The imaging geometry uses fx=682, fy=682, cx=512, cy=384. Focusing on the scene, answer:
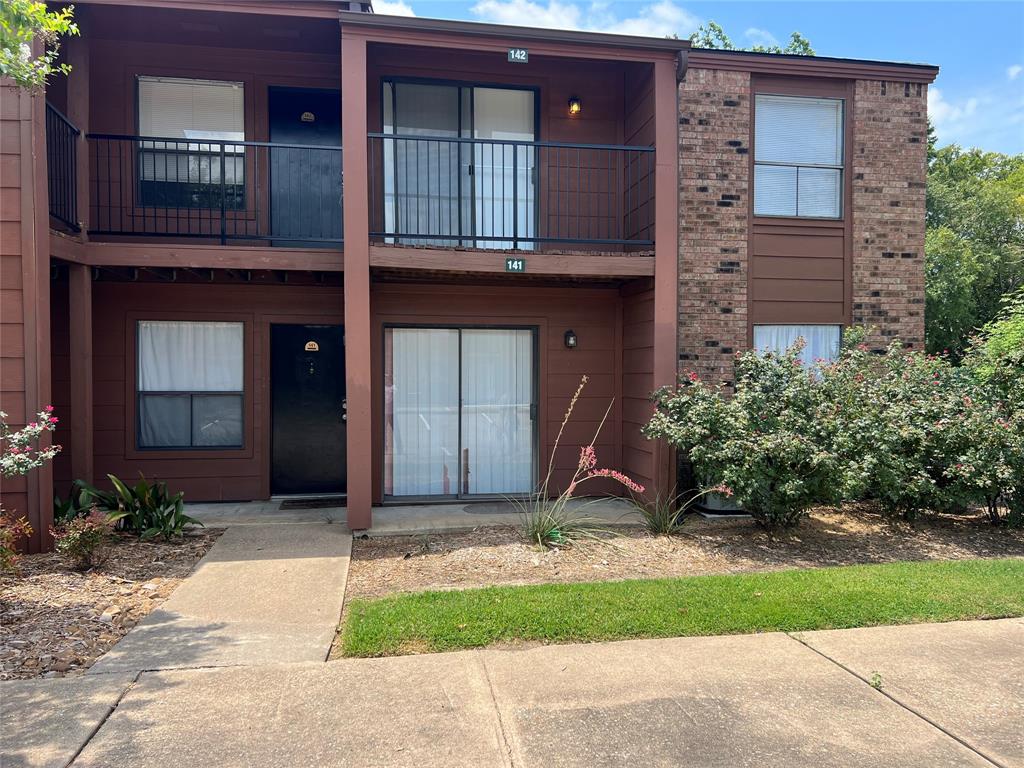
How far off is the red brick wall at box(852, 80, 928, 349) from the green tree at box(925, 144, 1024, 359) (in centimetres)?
1175

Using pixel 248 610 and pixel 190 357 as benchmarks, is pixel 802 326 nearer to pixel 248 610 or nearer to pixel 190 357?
pixel 248 610

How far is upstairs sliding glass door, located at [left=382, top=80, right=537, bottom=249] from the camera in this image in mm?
8336

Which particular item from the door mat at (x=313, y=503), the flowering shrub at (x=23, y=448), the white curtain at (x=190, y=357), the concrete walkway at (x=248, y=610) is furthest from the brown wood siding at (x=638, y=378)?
the flowering shrub at (x=23, y=448)

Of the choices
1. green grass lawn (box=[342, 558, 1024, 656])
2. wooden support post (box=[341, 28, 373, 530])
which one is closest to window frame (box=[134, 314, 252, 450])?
wooden support post (box=[341, 28, 373, 530])

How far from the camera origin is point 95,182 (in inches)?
310

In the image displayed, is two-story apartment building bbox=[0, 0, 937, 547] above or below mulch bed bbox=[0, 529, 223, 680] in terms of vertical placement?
above

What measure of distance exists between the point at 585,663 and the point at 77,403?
230 inches

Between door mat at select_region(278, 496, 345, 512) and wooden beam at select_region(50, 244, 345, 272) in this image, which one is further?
door mat at select_region(278, 496, 345, 512)

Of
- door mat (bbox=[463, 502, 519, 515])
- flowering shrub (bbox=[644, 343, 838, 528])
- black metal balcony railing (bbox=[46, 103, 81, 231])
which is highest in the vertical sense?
black metal balcony railing (bbox=[46, 103, 81, 231])

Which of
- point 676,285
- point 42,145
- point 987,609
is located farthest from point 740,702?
point 42,145

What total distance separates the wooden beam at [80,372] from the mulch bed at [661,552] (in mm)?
2985

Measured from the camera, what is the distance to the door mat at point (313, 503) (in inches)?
318

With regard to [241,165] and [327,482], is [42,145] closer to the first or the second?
[241,165]

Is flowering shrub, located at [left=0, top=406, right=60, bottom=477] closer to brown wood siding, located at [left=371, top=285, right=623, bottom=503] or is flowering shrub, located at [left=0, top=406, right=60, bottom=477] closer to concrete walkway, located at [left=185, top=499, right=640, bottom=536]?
concrete walkway, located at [left=185, top=499, right=640, bottom=536]
